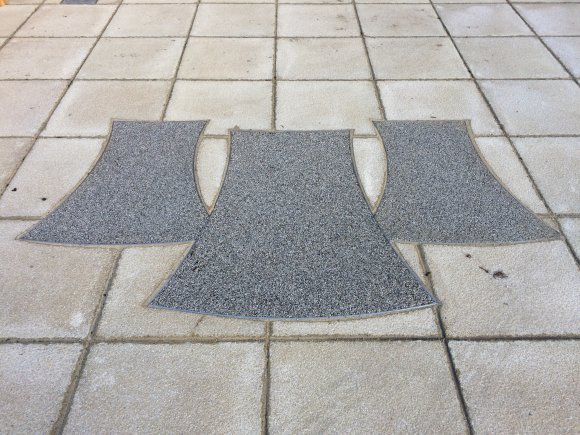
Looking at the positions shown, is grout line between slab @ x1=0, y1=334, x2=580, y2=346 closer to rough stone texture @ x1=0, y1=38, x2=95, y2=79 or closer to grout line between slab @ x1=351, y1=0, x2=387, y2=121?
grout line between slab @ x1=351, y1=0, x2=387, y2=121

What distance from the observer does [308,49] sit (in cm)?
516

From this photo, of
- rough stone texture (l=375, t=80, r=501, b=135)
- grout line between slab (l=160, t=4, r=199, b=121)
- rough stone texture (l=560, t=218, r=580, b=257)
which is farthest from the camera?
grout line between slab (l=160, t=4, r=199, b=121)

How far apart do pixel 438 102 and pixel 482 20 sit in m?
2.04

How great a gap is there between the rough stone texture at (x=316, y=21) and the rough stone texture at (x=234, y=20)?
153mm

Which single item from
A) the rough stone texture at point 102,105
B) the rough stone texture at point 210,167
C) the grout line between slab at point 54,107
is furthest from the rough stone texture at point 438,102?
the grout line between slab at point 54,107

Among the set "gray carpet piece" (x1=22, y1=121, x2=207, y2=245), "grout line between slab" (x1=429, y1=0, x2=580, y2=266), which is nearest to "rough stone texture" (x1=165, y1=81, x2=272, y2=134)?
"gray carpet piece" (x1=22, y1=121, x2=207, y2=245)

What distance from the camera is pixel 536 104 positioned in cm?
434

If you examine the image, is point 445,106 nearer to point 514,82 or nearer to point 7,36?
point 514,82

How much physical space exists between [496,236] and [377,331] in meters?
1.11

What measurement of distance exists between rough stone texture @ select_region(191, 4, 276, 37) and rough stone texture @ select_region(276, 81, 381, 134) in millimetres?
1285

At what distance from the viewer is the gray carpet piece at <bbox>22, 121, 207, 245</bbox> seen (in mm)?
3148

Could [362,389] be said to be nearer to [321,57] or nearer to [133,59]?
[321,57]

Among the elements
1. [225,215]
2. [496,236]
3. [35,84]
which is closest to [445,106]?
[496,236]

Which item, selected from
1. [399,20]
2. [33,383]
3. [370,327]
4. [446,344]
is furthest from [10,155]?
[399,20]
